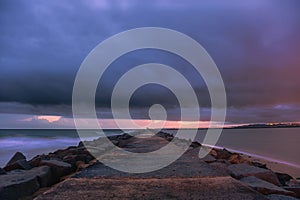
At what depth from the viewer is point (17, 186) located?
4.04m

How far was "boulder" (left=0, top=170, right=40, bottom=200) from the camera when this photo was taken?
12.6ft

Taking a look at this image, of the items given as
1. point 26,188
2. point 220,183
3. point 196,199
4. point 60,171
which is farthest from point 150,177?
point 60,171

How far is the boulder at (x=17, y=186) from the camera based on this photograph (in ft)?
12.6

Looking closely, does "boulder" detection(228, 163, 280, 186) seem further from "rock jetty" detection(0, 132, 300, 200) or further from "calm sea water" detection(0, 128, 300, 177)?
"calm sea water" detection(0, 128, 300, 177)

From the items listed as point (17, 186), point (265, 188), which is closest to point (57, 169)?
point (17, 186)

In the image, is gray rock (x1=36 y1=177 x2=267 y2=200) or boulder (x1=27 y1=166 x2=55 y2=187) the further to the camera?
boulder (x1=27 y1=166 x2=55 y2=187)

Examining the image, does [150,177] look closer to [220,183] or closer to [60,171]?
[220,183]

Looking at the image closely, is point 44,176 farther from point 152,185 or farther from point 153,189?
point 153,189

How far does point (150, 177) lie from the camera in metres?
4.62

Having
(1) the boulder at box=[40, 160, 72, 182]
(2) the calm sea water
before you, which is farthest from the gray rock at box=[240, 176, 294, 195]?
(2) the calm sea water

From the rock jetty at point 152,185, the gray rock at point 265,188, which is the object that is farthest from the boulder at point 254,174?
the gray rock at point 265,188

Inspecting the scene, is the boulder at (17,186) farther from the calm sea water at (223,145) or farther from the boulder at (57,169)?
the calm sea water at (223,145)

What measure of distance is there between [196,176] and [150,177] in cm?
69

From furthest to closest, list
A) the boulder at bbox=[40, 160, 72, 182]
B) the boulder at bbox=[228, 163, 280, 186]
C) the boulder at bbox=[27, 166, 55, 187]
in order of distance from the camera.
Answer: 1. the boulder at bbox=[40, 160, 72, 182]
2. the boulder at bbox=[228, 163, 280, 186]
3. the boulder at bbox=[27, 166, 55, 187]
